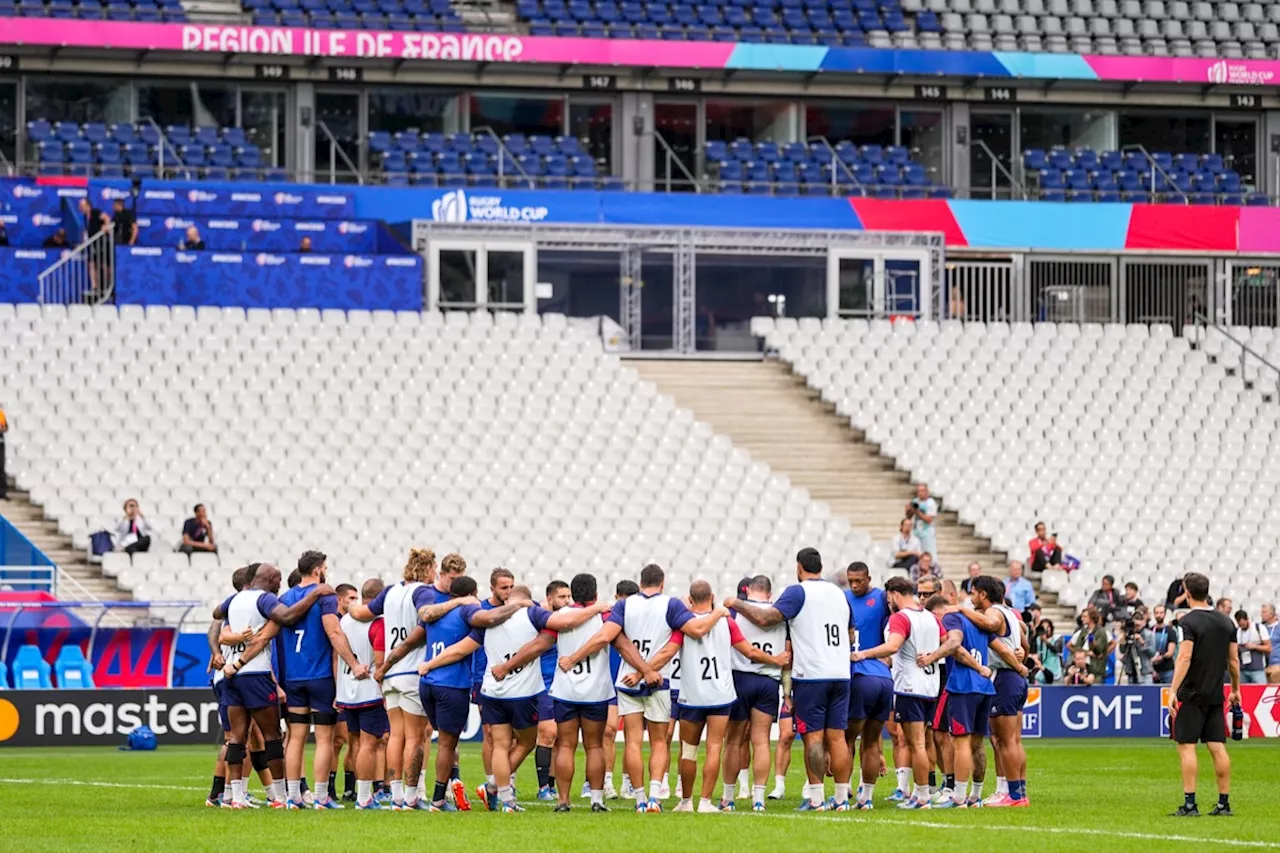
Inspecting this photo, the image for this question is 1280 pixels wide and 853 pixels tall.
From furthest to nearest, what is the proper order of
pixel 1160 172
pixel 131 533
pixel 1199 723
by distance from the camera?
1. pixel 1160 172
2. pixel 131 533
3. pixel 1199 723

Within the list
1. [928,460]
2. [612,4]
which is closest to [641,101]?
[612,4]

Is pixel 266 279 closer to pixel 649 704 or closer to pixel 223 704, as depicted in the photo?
pixel 223 704

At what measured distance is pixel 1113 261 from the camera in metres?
46.7

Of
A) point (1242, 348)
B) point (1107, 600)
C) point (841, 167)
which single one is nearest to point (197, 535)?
point (1107, 600)

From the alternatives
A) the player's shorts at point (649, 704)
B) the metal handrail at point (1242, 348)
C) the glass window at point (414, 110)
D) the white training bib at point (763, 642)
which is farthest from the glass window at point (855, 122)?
Result: the player's shorts at point (649, 704)

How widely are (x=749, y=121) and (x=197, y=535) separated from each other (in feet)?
67.2

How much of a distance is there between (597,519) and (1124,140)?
2114 cm

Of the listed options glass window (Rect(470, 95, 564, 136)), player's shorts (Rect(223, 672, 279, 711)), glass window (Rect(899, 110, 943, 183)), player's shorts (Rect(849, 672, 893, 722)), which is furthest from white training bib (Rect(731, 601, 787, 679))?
glass window (Rect(899, 110, 943, 183))

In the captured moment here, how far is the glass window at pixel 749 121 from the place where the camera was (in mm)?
47219

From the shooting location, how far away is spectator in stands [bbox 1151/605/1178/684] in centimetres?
2834

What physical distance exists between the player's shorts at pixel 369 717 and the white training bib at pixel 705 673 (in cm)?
248

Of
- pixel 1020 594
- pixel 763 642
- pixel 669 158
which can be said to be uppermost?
pixel 669 158

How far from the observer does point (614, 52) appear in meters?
45.4

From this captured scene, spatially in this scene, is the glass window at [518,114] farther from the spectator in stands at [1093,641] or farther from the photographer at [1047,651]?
the spectator in stands at [1093,641]
